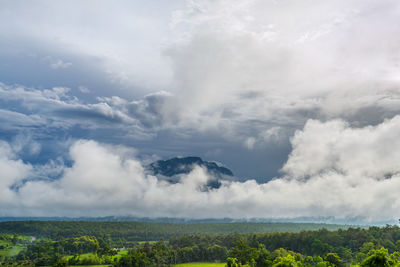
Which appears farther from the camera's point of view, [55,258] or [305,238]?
[55,258]

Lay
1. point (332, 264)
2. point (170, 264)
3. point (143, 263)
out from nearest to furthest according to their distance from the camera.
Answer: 1. point (332, 264)
2. point (143, 263)
3. point (170, 264)

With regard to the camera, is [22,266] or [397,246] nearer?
[397,246]

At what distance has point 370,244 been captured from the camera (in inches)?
5428

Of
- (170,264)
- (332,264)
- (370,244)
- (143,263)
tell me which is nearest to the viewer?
(332,264)

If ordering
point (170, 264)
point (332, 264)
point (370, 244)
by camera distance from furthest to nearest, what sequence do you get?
point (170, 264)
point (370, 244)
point (332, 264)

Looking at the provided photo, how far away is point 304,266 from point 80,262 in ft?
457

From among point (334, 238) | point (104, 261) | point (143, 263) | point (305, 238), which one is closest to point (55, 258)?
point (104, 261)

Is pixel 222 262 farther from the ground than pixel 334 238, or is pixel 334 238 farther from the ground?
pixel 334 238

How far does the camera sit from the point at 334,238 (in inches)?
6531

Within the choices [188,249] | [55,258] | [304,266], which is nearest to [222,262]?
[188,249]

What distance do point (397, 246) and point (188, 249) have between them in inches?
4395

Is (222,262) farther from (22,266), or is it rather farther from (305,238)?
(22,266)

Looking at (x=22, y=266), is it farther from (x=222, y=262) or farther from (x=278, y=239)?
(x=278, y=239)

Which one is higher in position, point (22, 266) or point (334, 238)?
point (334, 238)
